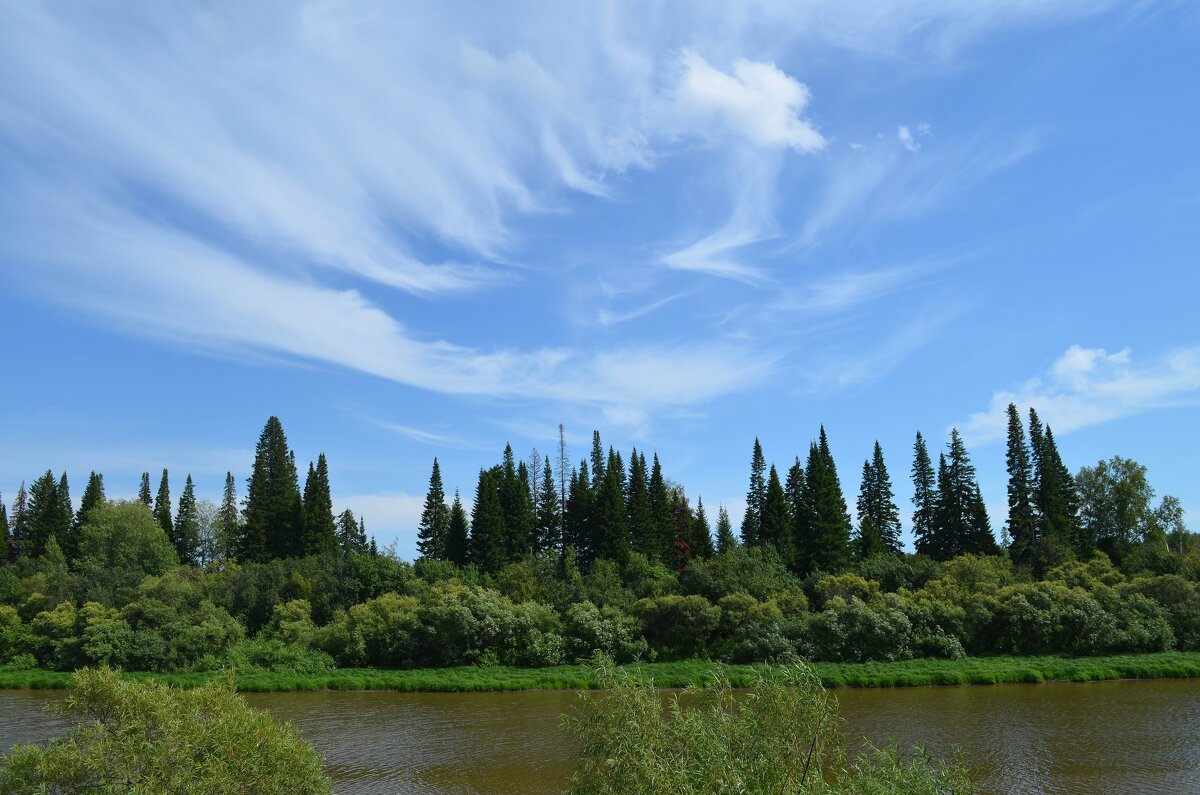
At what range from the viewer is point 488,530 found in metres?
70.1

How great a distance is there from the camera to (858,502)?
260 feet

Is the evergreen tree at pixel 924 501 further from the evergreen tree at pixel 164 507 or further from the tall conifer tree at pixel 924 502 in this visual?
the evergreen tree at pixel 164 507

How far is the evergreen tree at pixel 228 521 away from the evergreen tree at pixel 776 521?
53.9 meters

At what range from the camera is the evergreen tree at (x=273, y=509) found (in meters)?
77.2

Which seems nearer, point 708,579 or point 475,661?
point 475,661

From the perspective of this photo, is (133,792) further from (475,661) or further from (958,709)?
(475,661)

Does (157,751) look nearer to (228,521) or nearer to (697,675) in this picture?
(697,675)

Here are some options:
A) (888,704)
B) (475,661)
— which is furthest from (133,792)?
(475,661)

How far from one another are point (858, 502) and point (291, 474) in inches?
2242

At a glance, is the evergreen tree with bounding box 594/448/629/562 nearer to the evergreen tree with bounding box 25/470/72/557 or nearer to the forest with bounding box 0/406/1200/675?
the forest with bounding box 0/406/1200/675

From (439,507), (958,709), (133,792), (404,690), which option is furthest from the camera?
(439,507)

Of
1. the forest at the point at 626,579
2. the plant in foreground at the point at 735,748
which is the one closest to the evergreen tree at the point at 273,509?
the forest at the point at 626,579

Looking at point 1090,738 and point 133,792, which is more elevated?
point 133,792

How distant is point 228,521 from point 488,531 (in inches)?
1997
